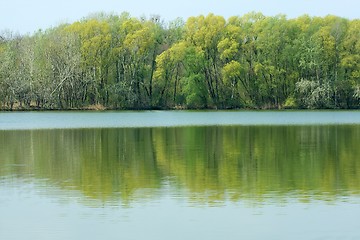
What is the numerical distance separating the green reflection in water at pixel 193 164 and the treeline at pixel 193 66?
1683 inches

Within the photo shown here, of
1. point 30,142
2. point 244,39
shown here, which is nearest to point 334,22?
point 244,39

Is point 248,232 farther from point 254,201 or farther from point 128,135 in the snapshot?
point 128,135

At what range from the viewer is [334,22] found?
84.1 m

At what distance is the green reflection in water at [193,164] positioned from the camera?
18.0 m

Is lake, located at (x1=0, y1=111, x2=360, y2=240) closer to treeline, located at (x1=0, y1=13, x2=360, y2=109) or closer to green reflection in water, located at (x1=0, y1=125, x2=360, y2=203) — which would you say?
green reflection in water, located at (x1=0, y1=125, x2=360, y2=203)

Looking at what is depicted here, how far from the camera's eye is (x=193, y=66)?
85250mm

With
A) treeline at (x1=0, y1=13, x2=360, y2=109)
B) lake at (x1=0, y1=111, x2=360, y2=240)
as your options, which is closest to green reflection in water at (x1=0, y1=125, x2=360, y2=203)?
lake at (x1=0, y1=111, x2=360, y2=240)

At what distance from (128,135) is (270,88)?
47.1 metres

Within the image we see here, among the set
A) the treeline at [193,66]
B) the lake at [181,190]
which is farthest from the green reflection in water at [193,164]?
the treeline at [193,66]

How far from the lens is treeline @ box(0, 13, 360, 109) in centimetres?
8162

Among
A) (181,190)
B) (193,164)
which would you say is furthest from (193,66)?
(181,190)

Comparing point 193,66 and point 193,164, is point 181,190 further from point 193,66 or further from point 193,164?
point 193,66

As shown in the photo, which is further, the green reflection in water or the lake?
the green reflection in water

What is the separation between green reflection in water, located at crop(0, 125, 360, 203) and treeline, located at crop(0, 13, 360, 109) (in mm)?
42742
